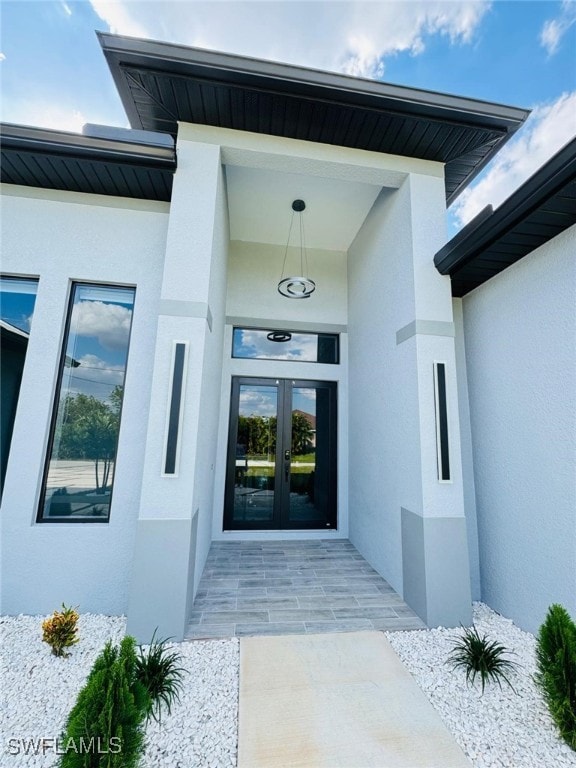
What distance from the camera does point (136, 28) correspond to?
3.42m

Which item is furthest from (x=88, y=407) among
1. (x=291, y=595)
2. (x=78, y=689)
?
(x=291, y=595)

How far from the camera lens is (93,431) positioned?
11.8 feet

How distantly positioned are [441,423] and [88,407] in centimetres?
372

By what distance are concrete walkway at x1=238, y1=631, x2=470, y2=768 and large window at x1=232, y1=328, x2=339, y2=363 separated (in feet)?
13.3

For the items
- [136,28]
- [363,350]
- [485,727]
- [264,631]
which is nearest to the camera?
[485,727]

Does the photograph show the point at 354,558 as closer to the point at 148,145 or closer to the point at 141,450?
the point at 141,450

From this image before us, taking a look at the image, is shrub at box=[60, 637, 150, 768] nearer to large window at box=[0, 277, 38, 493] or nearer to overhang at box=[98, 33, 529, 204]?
large window at box=[0, 277, 38, 493]

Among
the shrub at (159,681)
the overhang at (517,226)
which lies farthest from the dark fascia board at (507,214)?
the shrub at (159,681)

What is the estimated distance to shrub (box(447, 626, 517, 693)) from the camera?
2.41 metres

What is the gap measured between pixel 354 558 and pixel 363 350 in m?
3.01

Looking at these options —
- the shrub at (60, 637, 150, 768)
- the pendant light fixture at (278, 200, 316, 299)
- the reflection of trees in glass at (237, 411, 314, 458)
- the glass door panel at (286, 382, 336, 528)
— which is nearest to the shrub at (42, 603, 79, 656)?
the shrub at (60, 637, 150, 768)

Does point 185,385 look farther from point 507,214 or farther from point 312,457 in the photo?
point 312,457

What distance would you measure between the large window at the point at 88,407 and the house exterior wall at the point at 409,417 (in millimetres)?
3126

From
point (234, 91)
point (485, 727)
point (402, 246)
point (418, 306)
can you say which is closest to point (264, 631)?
point (485, 727)
